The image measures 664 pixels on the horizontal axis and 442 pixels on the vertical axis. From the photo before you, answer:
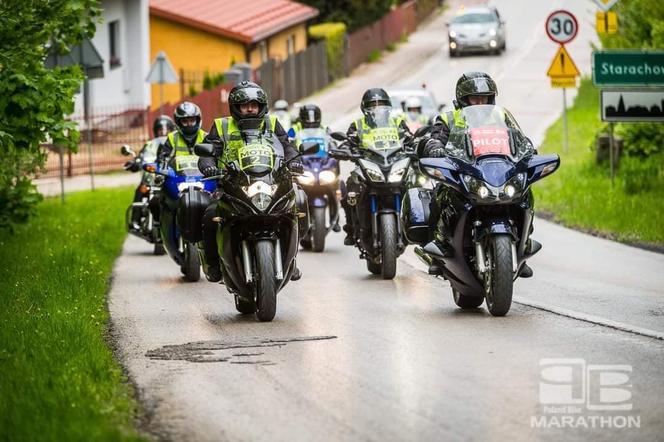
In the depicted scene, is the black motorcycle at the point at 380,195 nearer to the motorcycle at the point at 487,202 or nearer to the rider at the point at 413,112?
the motorcycle at the point at 487,202

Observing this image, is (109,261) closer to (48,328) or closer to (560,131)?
(48,328)

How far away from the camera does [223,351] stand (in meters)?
10.9

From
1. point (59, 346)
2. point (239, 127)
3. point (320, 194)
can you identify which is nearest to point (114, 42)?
point (320, 194)

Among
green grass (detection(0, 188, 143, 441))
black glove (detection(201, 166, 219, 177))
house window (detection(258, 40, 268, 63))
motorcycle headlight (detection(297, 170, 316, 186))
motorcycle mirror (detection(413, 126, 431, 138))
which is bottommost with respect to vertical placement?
green grass (detection(0, 188, 143, 441))

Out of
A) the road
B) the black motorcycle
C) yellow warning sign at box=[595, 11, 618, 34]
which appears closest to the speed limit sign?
yellow warning sign at box=[595, 11, 618, 34]

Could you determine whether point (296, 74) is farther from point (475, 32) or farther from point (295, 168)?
point (295, 168)

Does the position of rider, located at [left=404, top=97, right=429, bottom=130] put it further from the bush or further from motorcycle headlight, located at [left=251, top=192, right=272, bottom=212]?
the bush

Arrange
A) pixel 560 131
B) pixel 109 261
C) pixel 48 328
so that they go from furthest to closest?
pixel 560 131, pixel 109 261, pixel 48 328

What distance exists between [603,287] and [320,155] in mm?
5724

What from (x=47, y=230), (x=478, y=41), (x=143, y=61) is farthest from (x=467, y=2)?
(x=47, y=230)

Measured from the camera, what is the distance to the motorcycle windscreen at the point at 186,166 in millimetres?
16500

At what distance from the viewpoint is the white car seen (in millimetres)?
58688

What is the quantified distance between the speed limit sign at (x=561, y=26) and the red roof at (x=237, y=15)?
21.5m

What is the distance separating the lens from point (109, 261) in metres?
18.6
